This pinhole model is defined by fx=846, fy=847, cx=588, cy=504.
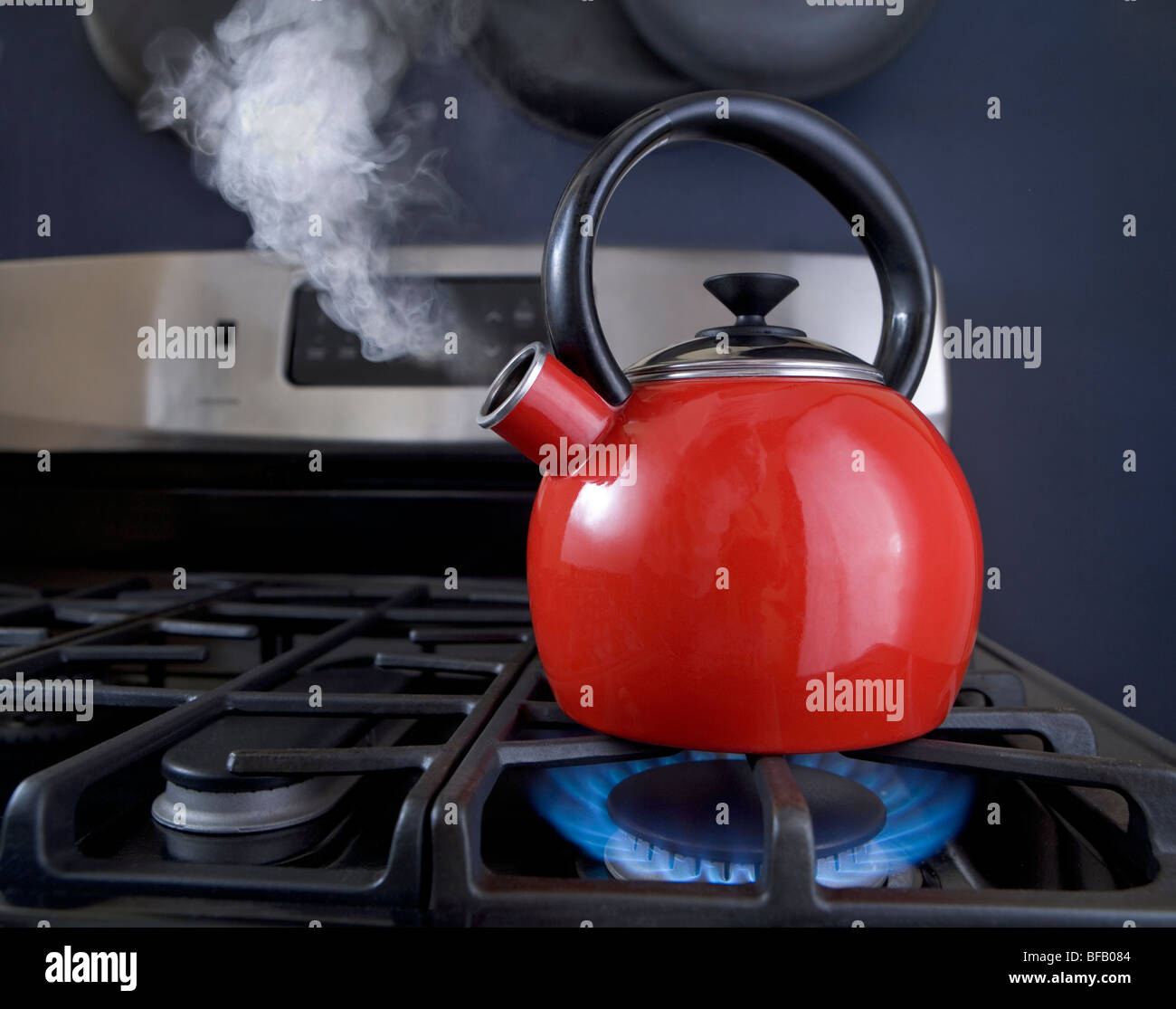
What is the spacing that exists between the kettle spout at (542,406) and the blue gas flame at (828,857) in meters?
0.15

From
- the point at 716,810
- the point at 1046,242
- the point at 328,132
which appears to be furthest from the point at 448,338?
the point at 1046,242

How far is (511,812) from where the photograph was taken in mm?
396

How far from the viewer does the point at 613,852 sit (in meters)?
0.33

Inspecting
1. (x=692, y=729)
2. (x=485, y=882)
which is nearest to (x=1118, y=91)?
(x=692, y=729)

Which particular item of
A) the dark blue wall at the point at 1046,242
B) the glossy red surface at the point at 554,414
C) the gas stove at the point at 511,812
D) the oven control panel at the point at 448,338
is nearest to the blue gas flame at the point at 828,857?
the gas stove at the point at 511,812

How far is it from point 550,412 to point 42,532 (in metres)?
0.72

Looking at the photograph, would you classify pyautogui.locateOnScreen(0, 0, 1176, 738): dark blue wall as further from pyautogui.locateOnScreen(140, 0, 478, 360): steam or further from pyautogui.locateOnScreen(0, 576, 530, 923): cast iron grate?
pyautogui.locateOnScreen(0, 576, 530, 923): cast iron grate

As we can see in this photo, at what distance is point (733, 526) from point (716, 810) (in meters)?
0.11

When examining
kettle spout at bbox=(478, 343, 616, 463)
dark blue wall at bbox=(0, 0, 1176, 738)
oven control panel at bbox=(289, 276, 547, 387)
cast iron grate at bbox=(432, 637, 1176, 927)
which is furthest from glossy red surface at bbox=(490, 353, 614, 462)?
dark blue wall at bbox=(0, 0, 1176, 738)

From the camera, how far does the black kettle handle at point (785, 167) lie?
370 mm

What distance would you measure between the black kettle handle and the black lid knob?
2.4 inches

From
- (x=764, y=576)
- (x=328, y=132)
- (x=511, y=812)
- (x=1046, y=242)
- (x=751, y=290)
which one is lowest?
(x=511, y=812)

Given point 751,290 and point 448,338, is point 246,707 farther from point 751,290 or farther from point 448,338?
point 448,338
